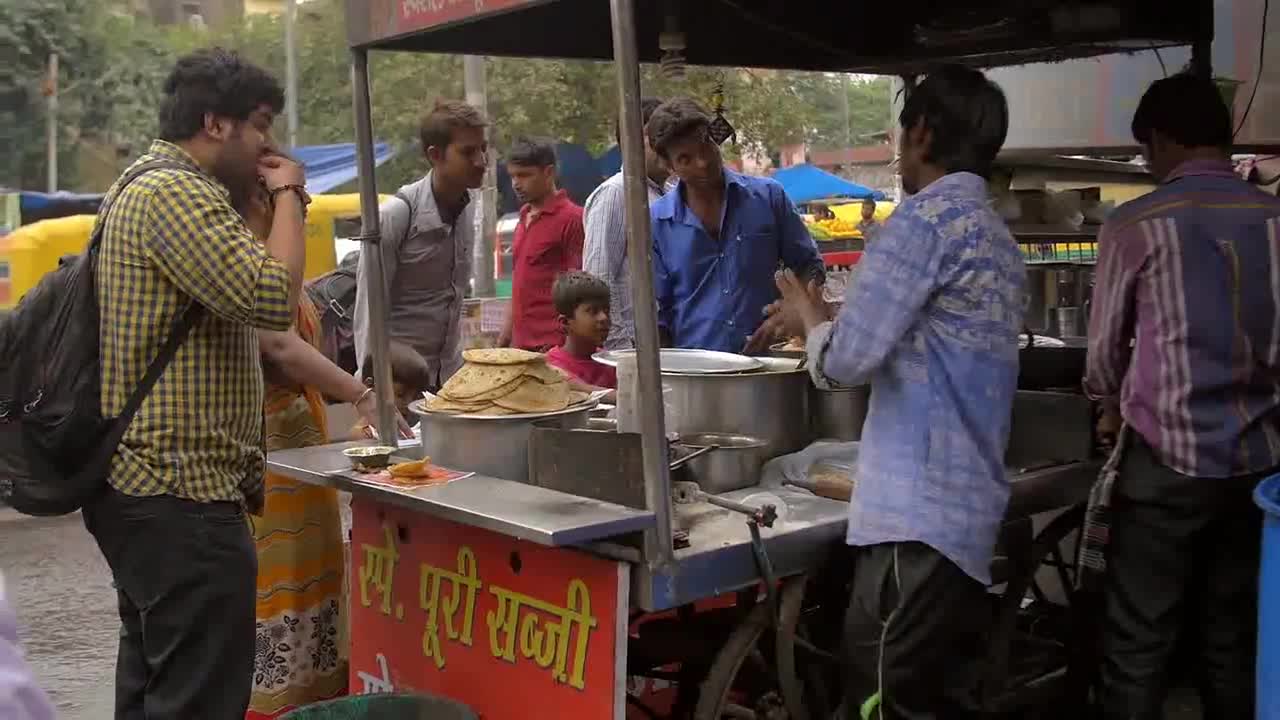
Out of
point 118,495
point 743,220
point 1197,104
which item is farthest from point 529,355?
point 1197,104

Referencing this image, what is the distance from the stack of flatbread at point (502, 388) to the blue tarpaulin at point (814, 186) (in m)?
17.3

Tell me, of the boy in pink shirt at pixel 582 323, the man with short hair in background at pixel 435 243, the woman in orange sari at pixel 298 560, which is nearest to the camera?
the woman in orange sari at pixel 298 560

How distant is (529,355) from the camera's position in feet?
10.0

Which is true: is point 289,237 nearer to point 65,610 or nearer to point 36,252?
point 65,610

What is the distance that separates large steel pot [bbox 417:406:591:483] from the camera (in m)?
2.98

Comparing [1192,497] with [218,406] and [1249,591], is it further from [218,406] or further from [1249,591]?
[218,406]

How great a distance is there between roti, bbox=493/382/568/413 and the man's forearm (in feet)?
1.77

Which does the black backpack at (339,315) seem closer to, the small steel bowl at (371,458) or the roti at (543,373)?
the small steel bowl at (371,458)

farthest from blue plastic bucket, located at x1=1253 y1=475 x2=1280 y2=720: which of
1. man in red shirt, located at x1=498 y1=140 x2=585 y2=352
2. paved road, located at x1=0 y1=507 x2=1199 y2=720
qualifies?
man in red shirt, located at x1=498 y1=140 x2=585 y2=352

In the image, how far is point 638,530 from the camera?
2.45m

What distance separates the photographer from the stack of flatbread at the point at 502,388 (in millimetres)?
2984

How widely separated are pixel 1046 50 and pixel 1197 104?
1072 millimetres

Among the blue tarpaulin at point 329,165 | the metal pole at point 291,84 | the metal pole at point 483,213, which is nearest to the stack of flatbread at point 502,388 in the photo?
the metal pole at point 483,213

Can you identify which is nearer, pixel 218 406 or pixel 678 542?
pixel 678 542
